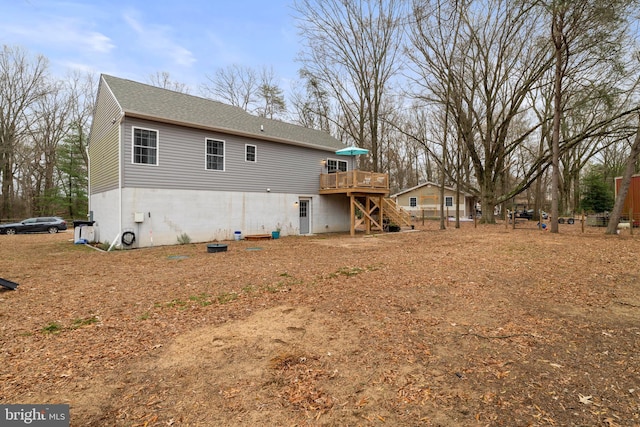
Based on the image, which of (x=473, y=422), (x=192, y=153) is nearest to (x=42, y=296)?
(x=473, y=422)

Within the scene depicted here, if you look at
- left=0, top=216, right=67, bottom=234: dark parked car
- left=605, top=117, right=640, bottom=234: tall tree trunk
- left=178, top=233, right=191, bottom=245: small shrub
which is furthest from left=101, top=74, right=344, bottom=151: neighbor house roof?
left=605, top=117, right=640, bottom=234: tall tree trunk

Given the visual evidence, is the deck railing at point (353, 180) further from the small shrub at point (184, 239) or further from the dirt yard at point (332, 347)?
the dirt yard at point (332, 347)

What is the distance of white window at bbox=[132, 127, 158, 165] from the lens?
38.2 ft

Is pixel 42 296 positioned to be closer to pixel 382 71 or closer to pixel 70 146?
pixel 382 71

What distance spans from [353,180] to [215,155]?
6727mm

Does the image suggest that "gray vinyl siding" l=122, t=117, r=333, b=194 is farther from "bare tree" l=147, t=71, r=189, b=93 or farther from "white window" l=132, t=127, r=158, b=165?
"bare tree" l=147, t=71, r=189, b=93

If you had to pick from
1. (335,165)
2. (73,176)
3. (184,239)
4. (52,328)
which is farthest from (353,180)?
(73,176)

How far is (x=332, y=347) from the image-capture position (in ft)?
11.3

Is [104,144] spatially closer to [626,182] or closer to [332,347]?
[332,347]

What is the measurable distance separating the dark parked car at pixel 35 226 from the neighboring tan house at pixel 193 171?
7.45m

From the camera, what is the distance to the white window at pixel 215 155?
13.6 metres

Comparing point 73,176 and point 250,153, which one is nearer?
point 250,153

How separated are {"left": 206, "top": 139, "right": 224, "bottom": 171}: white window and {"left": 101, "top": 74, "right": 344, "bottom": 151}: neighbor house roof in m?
0.65

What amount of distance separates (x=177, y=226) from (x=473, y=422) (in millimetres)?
12385
